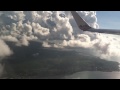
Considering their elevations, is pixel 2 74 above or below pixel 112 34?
below
